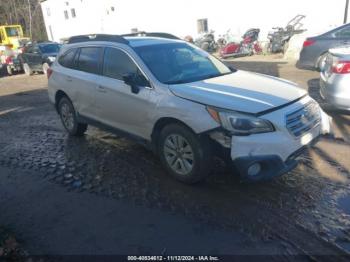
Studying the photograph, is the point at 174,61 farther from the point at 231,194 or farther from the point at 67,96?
the point at 67,96

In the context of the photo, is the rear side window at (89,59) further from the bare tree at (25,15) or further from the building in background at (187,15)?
the bare tree at (25,15)

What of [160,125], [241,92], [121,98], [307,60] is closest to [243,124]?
[241,92]

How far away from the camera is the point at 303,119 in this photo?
4.02 m

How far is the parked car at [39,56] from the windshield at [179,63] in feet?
41.8

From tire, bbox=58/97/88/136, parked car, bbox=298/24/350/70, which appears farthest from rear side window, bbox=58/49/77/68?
parked car, bbox=298/24/350/70

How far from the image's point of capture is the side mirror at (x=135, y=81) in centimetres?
457

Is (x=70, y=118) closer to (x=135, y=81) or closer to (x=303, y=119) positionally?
(x=135, y=81)

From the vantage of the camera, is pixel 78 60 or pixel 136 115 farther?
pixel 78 60

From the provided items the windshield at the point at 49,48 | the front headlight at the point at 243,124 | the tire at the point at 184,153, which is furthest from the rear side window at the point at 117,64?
the windshield at the point at 49,48

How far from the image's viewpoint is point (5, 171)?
5273 mm

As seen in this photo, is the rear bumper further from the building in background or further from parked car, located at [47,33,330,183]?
parked car, located at [47,33,330,183]

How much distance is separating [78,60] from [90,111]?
0.93 m

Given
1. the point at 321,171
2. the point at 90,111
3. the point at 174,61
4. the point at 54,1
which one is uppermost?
the point at 54,1

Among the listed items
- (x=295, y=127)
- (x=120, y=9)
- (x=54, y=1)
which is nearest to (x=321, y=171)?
(x=295, y=127)
